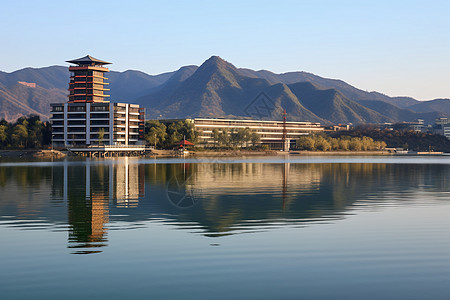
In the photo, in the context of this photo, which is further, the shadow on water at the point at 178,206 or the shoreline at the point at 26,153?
the shoreline at the point at 26,153

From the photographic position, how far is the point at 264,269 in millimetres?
19141

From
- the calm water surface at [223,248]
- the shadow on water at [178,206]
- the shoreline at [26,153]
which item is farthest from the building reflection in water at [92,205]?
the shoreline at [26,153]

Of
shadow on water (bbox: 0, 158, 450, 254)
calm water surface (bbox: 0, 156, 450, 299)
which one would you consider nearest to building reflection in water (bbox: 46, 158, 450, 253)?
shadow on water (bbox: 0, 158, 450, 254)

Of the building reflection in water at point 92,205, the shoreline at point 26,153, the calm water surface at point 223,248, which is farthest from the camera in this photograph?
the shoreline at point 26,153

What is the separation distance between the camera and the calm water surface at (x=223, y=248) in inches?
656

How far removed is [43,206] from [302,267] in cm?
2540

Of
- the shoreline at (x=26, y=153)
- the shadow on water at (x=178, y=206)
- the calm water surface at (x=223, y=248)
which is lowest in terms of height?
the calm water surface at (x=223, y=248)

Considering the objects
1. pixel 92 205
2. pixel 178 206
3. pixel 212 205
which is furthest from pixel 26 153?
pixel 212 205

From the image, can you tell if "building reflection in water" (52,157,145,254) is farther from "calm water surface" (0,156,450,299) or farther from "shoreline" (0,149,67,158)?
"shoreline" (0,149,67,158)

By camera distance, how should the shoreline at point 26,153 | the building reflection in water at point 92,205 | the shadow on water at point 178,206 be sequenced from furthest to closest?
the shoreline at point 26,153 < the shadow on water at point 178,206 < the building reflection in water at point 92,205

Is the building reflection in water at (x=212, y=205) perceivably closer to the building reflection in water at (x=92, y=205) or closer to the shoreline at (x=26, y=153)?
the building reflection in water at (x=92, y=205)

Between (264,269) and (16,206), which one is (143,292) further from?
(16,206)

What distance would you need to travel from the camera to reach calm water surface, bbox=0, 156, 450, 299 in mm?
16655

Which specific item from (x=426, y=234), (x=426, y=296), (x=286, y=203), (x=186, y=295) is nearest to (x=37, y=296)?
(x=186, y=295)
